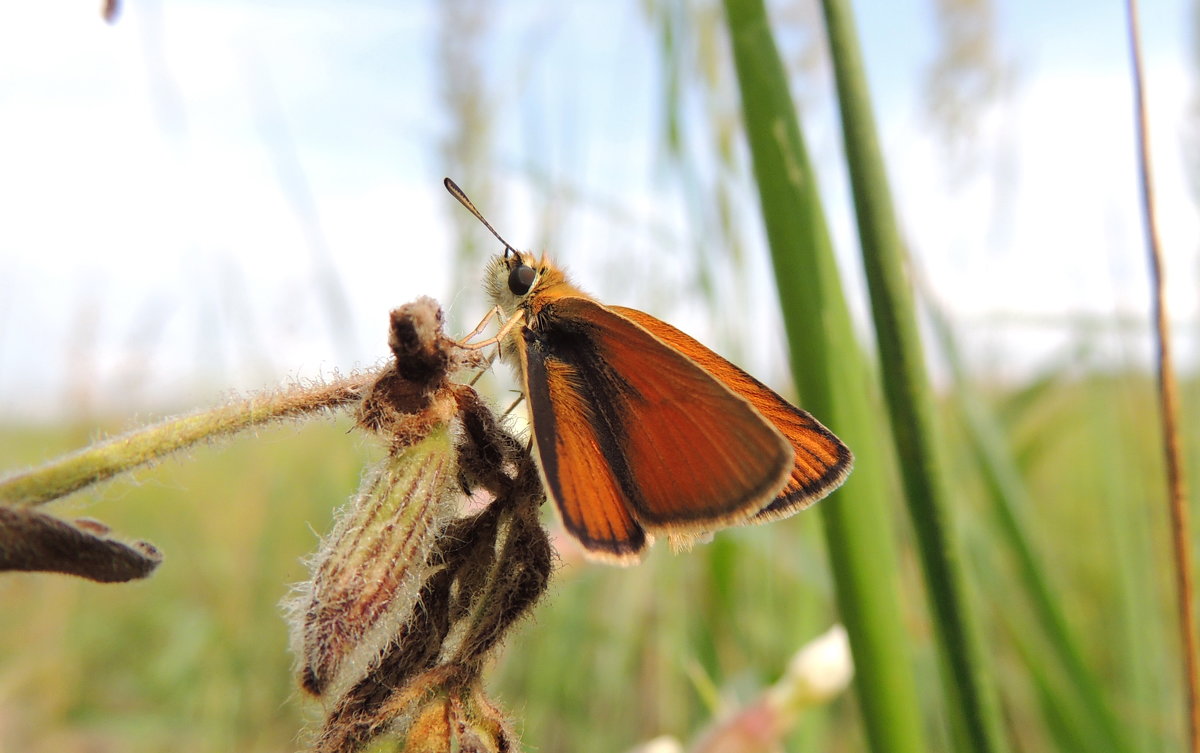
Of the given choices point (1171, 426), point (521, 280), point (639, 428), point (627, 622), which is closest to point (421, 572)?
point (639, 428)

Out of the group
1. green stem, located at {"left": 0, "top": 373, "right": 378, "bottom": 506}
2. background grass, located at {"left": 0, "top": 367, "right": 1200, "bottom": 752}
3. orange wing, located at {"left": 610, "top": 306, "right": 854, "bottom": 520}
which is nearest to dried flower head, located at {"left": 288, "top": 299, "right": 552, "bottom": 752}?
green stem, located at {"left": 0, "top": 373, "right": 378, "bottom": 506}

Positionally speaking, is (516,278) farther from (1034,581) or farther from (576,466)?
(1034,581)

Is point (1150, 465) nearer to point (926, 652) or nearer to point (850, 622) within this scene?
point (926, 652)

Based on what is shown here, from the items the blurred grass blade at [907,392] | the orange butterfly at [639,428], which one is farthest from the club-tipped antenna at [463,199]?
the blurred grass blade at [907,392]

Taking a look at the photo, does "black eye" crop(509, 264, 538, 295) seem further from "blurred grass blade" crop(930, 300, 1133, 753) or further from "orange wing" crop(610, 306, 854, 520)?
"blurred grass blade" crop(930, 300, 1133, 753)

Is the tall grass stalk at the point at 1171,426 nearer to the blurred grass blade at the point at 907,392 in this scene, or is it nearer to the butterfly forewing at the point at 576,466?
the blurred grass blade at the point at 907,392

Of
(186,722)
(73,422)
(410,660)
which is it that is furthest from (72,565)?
(73,422)
